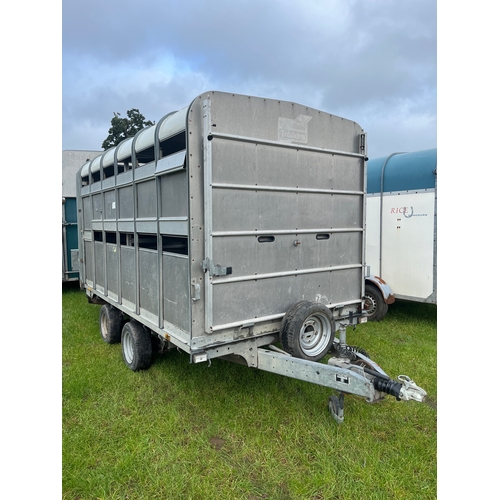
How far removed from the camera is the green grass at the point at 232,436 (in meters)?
3.11

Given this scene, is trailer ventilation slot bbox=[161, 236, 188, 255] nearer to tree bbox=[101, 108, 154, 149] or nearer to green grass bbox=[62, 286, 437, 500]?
green grass bbox=[62, 286, 437, 500]

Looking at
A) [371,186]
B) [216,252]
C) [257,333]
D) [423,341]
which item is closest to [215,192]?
[216,252]

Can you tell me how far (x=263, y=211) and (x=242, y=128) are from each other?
0.81 metres

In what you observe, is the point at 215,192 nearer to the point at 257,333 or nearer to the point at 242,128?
the point at 242,128

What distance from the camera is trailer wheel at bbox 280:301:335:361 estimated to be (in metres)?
3.91

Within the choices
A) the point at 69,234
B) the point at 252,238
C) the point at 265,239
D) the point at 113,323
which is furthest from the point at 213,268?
the point at 69,234

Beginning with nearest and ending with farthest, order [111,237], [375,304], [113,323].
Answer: [111,237] < [113,323] < [375,304]

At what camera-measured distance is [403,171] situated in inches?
286

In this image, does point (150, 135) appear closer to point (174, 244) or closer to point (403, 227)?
point (174, 244)

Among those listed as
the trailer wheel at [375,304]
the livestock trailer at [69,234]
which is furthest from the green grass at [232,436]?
the livestock trailer at [69,234]

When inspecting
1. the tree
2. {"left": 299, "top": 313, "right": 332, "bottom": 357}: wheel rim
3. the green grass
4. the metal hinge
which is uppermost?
the tree

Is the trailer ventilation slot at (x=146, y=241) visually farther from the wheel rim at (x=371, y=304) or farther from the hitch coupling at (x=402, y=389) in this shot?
the wheel rim at (x=371, y=304)

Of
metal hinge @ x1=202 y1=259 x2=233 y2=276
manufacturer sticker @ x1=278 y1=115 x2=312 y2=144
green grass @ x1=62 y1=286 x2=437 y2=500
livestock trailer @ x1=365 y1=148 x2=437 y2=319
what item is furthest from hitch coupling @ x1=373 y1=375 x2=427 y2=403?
livestock trailer @ x1=365 y1=148 x2=437 y2=319

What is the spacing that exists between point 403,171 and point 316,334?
4334 millimetres
